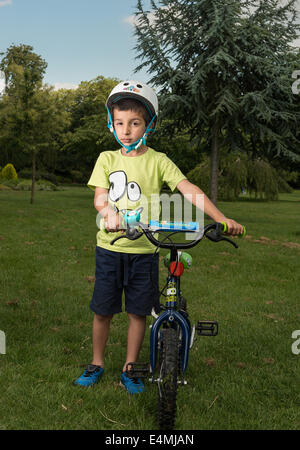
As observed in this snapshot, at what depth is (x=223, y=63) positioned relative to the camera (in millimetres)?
14070

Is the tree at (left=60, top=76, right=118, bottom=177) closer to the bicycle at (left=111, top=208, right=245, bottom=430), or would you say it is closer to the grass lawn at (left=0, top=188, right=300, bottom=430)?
the grass lawn at (left=0, top=188, right=300, bottom=430)

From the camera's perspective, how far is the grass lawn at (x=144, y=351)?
2.83 metres

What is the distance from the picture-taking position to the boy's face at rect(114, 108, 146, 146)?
9.59 ft

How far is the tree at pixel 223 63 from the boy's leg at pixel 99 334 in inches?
449

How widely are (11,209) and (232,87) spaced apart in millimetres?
8116

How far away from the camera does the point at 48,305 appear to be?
499 centimetres

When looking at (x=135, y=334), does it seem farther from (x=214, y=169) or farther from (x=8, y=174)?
(x=8, y=174)

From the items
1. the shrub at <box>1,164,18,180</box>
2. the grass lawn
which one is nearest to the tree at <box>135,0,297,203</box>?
the grass lawn

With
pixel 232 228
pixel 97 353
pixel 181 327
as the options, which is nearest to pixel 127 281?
pixel 181 327

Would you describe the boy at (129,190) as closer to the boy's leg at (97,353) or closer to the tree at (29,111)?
the boy's leg at (97,353)

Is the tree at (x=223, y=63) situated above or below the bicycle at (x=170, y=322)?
above

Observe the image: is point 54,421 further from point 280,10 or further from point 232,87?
point 280,10

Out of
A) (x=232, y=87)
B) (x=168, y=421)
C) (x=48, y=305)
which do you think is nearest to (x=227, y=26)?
(x=232, y=87)

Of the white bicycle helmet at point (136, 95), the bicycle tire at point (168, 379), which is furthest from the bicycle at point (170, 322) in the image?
the white bicycle helmet at point (136, 95)
